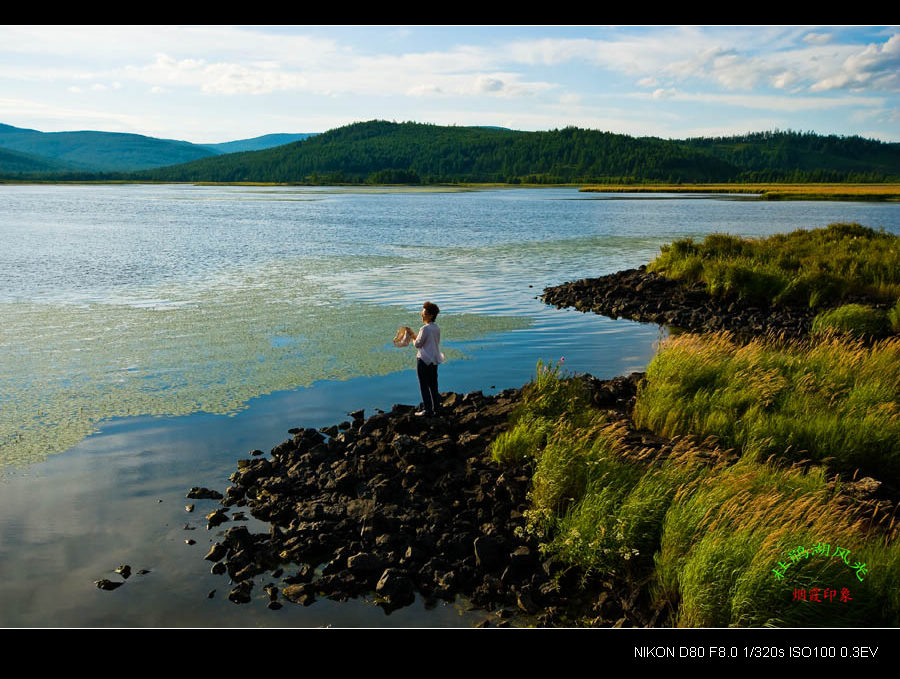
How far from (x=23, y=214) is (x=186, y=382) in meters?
85.3

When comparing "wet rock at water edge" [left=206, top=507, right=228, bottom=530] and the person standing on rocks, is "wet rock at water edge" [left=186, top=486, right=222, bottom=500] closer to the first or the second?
"wet rock at water edge" [left=206, top=507, right=228, bottom=530]

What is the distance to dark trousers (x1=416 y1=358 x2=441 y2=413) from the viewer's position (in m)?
13.3

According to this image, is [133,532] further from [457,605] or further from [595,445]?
[595,445]

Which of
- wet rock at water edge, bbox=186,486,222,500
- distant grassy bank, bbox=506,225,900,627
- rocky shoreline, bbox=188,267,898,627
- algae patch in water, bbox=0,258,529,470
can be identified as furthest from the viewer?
algae patch in water, bbox=0,258,529,470

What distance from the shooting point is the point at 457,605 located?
8.09m

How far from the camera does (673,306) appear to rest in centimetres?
2805

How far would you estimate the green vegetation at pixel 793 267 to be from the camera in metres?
27.7

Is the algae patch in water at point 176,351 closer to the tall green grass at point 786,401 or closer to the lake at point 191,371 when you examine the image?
the lake at point 191,371

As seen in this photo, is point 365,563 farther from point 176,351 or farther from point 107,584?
point 176,351

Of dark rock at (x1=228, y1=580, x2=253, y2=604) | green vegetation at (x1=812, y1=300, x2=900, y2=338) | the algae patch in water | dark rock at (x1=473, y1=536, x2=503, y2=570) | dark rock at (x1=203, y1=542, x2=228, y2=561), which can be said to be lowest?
dark rock at (x1=228, y1=580, x2=253, y2=604)

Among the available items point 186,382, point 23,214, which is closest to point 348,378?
point 186,382

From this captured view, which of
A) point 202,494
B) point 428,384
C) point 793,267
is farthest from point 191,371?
point 793,267

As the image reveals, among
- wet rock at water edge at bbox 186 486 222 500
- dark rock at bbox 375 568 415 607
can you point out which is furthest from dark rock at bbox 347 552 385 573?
wet rock at water edge at bbox 186 486 222 500

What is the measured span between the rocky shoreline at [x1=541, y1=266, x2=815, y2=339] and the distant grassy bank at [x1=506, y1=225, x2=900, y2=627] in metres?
8.75
